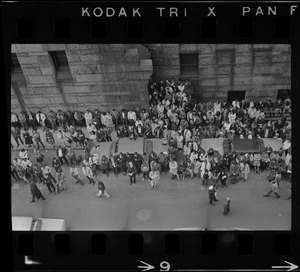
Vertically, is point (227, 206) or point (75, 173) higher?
point (75, 173)

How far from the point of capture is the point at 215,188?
1097 cm

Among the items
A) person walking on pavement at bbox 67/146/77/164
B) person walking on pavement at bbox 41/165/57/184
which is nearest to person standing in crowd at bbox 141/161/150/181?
person walking on pavement at bbox 67/146/77/164

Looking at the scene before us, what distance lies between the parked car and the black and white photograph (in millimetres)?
20

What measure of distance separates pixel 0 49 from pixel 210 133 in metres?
4.39

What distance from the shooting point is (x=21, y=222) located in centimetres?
1066

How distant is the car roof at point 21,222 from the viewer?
10586 mm

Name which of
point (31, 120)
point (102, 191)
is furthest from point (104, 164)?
point (31, 120)

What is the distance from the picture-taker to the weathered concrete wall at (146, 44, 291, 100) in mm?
10281

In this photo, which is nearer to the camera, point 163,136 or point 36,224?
point 36,224

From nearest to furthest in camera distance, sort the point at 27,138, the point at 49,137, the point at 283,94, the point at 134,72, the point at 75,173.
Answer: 1. the point at 283,94
2. the point at 134,72
3. the point at 27,138
4. the point at 75,173
5. the point at 49,137

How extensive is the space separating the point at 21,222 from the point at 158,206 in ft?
8.81

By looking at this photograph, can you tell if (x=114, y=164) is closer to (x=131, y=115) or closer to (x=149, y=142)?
(x=149, y=142)
